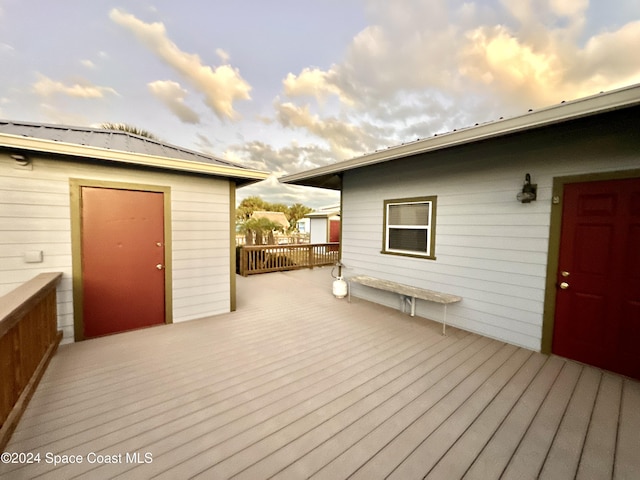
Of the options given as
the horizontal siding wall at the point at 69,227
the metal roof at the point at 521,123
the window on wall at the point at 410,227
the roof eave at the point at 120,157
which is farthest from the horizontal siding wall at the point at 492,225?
the horizontal siding wall at the point at 69,227

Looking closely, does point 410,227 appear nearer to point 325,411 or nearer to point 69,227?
point 325,411

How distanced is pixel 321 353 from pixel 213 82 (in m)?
10.2

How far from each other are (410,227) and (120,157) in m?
4.61

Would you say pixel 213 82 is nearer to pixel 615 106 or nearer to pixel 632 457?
pixel 615 106

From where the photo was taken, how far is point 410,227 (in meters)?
4.51

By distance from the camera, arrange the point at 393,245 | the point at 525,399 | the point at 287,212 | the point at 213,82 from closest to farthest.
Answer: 1. the point at 525,399
2. the point at 393,245
3. the point at 213,82
4. the point at 287,212

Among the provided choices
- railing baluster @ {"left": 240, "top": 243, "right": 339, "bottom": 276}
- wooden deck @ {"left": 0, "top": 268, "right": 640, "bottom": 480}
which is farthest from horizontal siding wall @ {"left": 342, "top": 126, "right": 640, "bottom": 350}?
railing baluster @ {"left": 240, "top": 243, "right": 339, "bottom": 276}

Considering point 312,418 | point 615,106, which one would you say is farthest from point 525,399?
point 615,106

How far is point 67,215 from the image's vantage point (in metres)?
3.10

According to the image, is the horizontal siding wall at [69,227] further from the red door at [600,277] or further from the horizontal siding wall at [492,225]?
the red door at [600,277]

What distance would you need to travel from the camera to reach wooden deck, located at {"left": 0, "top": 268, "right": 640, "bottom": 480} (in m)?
1.48

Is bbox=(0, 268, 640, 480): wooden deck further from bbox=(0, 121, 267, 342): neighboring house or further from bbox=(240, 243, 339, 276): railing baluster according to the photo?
bbox=(240, 243, 339, 276): railing baluster

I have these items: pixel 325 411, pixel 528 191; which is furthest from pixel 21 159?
pixel 528 191

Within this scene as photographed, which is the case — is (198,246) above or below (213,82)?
below
